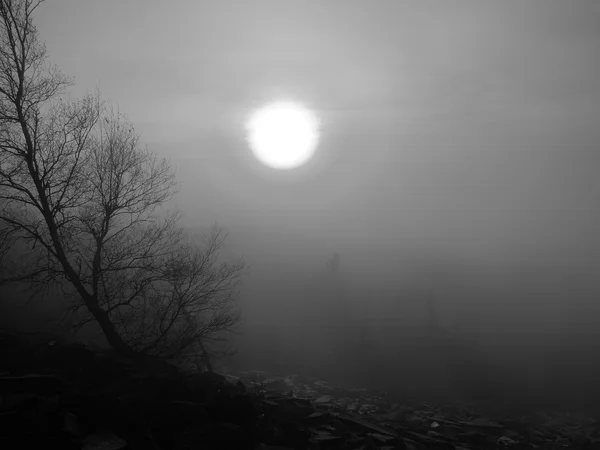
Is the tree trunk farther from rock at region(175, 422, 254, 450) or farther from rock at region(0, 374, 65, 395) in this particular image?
rock at region(175, 422, 254, 450)

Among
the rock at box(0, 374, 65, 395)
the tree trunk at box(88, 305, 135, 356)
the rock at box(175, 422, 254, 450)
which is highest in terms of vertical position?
the tree trunk at box(88, 305, 135, 356)

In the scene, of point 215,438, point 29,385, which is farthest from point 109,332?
point 215,438

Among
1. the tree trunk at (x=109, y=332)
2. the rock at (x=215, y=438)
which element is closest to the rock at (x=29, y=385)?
the rock at (x=215, y=438)

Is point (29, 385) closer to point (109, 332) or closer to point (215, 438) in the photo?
point (109, 332)

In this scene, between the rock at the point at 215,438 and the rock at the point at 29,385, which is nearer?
the rock at the point at 215,438

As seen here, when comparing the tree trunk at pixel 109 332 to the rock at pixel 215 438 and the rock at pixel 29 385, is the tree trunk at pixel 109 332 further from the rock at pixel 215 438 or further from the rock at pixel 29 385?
the rock at pixel 215 438

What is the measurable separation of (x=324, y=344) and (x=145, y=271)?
112ft

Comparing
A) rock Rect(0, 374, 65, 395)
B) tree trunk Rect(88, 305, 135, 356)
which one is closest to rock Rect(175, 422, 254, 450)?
rock Rect(0, 374, 65, 395)

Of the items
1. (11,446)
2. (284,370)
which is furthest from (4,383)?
(284,370)

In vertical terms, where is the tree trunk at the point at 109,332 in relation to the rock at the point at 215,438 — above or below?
above

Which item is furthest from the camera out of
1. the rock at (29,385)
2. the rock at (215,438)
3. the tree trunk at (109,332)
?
the tree trunk at (109,332)

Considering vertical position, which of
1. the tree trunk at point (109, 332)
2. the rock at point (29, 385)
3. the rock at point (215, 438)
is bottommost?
the rock at point (215, 438)

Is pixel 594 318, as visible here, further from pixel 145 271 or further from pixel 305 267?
pixel 145 271

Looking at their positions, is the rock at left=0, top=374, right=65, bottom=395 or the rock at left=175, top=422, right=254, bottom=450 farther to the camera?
the rock at left=0, top=374, right=65, bottom=395
